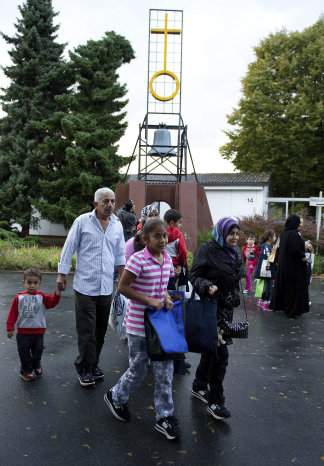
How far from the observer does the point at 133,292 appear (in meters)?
3.71

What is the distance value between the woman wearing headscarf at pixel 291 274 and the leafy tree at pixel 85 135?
55.9ft

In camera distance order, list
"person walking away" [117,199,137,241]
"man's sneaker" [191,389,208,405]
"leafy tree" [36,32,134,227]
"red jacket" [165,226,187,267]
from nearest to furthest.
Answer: "man's sneaker" [191,389,208,405], "red jacket" [165,226,187,267], "person walking away" [117,199,137,241], "leafy tree" [36,32,134,227]

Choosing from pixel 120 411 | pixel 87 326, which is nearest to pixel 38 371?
pixel 87 326

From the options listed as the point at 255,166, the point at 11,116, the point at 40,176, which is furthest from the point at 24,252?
the point at 255,166

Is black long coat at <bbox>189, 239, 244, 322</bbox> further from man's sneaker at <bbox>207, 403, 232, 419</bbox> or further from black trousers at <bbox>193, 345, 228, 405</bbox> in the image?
man's sneaker at <bbox>207, 403, 232, 419</bbox>

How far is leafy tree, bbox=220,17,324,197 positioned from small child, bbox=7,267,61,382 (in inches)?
1135

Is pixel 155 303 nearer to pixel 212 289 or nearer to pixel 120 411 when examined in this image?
pixel 212 289

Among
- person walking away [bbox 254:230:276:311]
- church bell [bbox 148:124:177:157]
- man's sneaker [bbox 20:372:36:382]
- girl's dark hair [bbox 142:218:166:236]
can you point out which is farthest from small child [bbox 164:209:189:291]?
church bell [bbox 148:124:177:157]

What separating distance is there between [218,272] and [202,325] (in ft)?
1.68

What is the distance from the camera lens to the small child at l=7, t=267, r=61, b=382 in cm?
493

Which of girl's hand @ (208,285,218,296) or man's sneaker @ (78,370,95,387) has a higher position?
girl's hand @ (208,285,218,296)

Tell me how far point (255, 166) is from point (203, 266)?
31.3 meters

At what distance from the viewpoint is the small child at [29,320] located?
4.93m

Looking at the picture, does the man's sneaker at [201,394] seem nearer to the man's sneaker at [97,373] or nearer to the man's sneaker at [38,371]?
the man's sneaker at [97,373]
